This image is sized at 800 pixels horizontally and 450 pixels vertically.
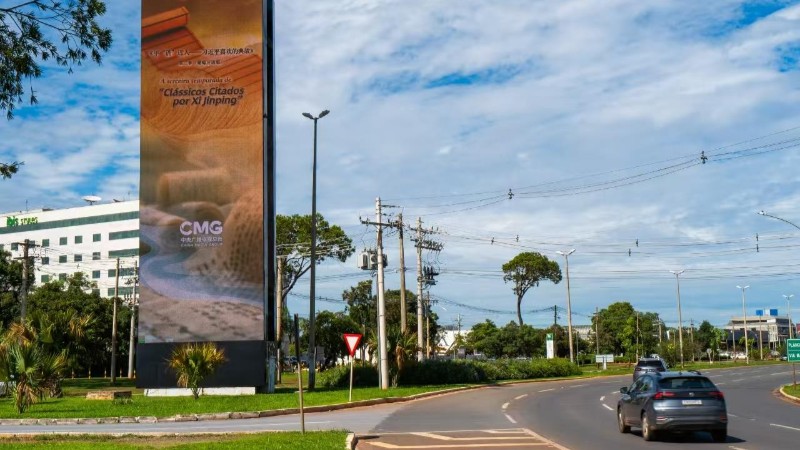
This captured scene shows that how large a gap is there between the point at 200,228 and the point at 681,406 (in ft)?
90.8

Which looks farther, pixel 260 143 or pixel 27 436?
pixel 260 143

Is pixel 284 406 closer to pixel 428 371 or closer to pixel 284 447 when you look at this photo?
pixel 284 447

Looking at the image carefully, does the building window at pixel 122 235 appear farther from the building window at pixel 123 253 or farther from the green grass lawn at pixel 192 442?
the green grass lawn at pixel 192 442

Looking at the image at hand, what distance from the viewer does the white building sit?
11969 centimetres

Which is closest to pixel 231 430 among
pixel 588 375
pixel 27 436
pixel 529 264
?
pixel 27 436

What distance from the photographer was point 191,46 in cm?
4184

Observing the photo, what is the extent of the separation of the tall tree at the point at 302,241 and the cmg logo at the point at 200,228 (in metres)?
26.1

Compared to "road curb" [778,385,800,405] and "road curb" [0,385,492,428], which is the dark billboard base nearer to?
"road curb" [0,385,492,428]

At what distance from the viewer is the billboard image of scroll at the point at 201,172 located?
131 feet

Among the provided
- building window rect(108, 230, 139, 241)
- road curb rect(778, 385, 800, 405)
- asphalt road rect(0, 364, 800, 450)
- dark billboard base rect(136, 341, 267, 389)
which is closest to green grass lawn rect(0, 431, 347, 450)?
asphalt road rect(0, 364, 800, 450)

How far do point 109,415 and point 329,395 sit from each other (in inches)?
425

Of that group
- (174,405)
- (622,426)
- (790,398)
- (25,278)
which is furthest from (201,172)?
(790,398)

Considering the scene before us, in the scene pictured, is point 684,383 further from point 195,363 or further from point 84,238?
point 84,238

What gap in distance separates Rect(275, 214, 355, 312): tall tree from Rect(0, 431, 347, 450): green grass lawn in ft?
151
